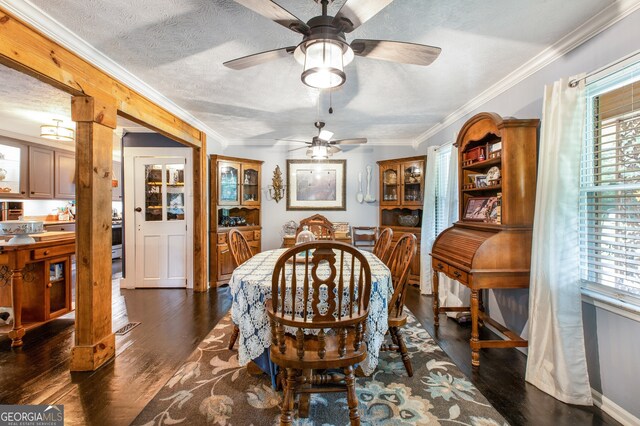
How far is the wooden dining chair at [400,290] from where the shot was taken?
2043 millimetres

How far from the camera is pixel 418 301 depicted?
12.5 ft

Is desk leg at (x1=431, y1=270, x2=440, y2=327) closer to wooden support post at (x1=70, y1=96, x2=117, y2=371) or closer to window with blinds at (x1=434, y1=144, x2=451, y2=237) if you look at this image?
window with blinds at (x1=434, y1=144, x2=451, y2=237)

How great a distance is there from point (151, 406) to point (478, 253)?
2.46m

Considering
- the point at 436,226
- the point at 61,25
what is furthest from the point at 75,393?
the point at 436,226

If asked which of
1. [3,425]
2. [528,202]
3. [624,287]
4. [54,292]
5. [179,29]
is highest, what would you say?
[179,29]

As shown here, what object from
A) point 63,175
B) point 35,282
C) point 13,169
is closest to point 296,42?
point 35,282

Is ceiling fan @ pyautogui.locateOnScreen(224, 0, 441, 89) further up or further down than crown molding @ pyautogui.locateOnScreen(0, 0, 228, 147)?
further down

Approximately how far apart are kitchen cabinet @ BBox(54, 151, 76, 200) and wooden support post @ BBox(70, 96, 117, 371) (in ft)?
12.5

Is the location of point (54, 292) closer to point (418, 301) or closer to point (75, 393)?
point (75, 393)

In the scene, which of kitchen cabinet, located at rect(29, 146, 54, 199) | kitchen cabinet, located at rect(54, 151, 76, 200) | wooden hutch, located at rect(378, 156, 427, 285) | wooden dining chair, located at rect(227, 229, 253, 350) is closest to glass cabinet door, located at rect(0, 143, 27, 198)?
kitchen cabinet, located at rect(29, 146, 54, 199)

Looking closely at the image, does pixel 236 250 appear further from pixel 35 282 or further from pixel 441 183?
pixel 441 183

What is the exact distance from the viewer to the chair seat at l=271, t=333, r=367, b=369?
146cm

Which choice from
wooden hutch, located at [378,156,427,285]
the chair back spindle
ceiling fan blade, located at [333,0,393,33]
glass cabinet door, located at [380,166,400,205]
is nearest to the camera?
ceiling fan blade, located at [333,0,393,33]

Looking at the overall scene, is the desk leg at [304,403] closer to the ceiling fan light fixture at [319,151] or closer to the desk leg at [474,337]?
the desk leg at [474,337]
